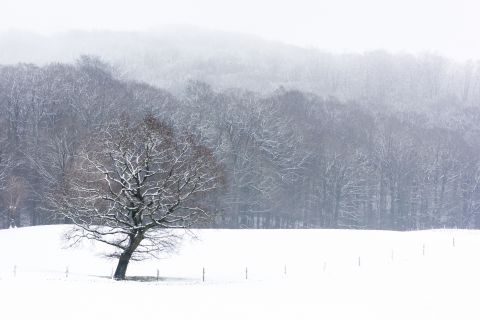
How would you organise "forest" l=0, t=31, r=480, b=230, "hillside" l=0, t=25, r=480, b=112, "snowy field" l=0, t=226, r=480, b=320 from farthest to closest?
"hillside" l=0, t=25, r=480, b=112
"forest" l=0, t=31, r=480, b=230
"snowy field" l=0, t=226, r=480, b=320

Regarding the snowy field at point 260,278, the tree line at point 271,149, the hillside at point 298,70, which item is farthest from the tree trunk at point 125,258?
the hillside at point 298,70

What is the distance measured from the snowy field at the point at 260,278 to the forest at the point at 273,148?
1554 cm

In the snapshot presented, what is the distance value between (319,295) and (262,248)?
2374 centimetres

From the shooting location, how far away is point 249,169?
7869 centimetres

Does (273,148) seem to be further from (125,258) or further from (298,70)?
(298,70)

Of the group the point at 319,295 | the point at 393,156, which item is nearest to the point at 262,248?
the point at 319,295

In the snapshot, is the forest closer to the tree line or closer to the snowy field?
the tree line

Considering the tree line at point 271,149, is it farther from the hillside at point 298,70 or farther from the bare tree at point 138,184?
the hillside at point 298,70

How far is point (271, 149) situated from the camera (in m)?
81.4

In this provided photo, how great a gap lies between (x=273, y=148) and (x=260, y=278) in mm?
44265

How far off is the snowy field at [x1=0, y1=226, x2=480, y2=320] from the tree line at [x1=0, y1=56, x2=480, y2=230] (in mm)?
16445

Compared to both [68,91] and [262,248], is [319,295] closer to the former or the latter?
[262,248]

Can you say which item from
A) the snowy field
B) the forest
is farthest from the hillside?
the snowy field

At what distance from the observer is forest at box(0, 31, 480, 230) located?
70812mm
